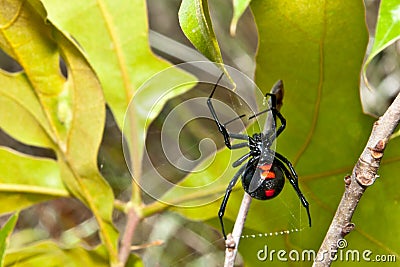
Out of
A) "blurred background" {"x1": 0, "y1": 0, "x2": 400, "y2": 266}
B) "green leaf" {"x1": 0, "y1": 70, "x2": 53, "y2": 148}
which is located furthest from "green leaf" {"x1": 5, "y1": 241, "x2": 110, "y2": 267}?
"green leaf" {"x1": 0, "y1": 70, "x2": 53, "y2": 148}

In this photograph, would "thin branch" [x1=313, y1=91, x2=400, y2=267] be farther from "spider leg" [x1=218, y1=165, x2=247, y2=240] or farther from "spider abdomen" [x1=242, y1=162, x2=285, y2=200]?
"spider leg" [x1=218, y1=165, x2=247, y2=240]

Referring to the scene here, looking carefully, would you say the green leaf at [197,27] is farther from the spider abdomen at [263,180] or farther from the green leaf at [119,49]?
the green leaf at [119,49]

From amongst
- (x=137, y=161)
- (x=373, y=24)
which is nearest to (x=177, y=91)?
(x=137, y=161)

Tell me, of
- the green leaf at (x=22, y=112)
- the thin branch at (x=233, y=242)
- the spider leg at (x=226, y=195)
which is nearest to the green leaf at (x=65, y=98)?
the green leaf at (x=22, y=112)

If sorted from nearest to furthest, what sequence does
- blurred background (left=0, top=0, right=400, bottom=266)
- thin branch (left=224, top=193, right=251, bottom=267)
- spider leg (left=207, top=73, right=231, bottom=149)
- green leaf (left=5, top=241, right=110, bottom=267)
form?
thin branch (left=224, top=193, right=251, bottom=267) → spider leg (left=207, top=73, right=231, bottom=149) → green leaf (left=5, top=241, right=110, bottom=267) → blurred background (left=0, top=0, right=400, bottom=266)

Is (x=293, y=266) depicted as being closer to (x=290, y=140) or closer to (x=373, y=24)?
(x=290, y=140)
